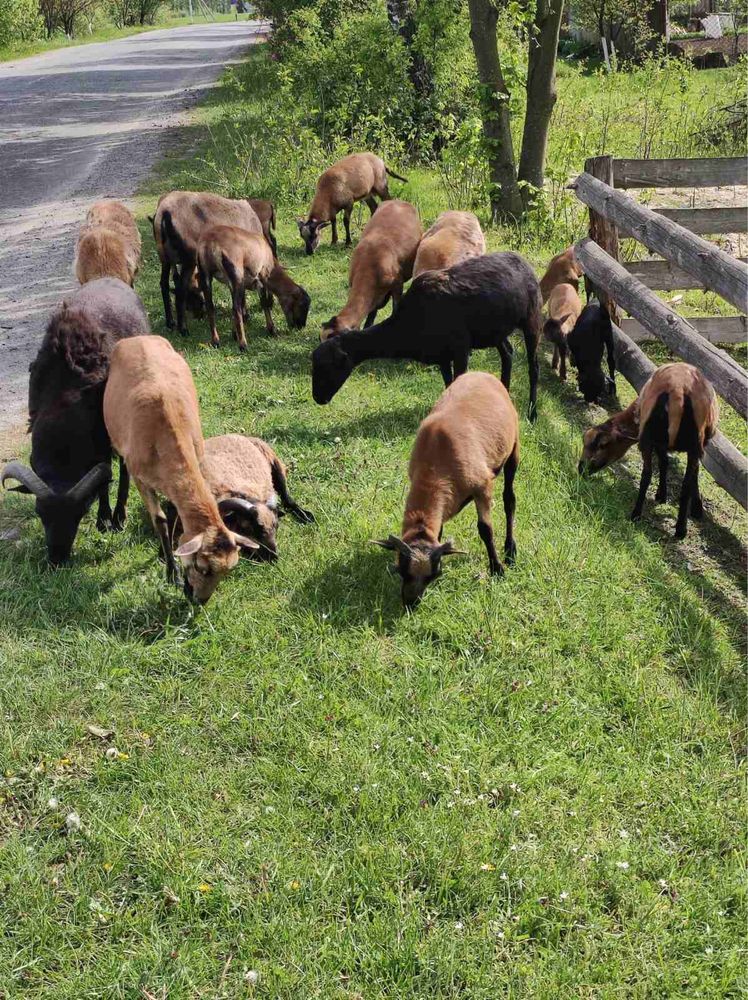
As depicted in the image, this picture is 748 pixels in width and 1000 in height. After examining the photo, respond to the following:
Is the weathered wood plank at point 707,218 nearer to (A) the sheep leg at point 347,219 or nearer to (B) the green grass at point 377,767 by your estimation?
(B) the green grass at point 377,767

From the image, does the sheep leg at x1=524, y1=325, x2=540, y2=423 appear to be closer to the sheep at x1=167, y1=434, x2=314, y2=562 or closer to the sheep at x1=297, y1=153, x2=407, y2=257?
the sheep at x1=167, y1=434, x2=314, y2=562

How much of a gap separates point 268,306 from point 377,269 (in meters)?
1.52

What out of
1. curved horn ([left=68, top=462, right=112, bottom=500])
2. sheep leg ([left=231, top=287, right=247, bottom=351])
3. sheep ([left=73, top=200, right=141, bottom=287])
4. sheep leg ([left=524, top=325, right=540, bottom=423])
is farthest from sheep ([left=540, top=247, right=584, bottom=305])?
curved horn ([left=68, top=462, right=112, bottom=500])

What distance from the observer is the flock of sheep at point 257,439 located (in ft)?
19.1

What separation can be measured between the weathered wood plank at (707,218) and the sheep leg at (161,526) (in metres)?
6.91

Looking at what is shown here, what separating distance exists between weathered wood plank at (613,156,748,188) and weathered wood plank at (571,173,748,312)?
0.76 metres

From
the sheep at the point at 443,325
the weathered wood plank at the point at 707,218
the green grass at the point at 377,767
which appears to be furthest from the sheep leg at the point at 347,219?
the green grass at the point at 377,767

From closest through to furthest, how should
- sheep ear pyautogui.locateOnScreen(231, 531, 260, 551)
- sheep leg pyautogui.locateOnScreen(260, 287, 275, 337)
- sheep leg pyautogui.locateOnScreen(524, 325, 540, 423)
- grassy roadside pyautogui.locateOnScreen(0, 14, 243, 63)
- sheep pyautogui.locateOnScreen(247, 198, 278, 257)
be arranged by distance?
sheep ear pyautogui.locateOnScreen(231, 531, 260, 551) → sheep leg pyautogui.locateOnScreen(524, 325, 540, 423) → sheep leg pyautogui.locateOnScreen(260, 287, 275, 337) → sheep pyautogui.locateOnScreen(247, 198, 278, 257) → grassy roadside pyautogui.locateOnScreen(0, 14, 243, 63)

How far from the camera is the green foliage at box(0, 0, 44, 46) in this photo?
1497 inches

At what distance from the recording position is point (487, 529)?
5969 millimetres

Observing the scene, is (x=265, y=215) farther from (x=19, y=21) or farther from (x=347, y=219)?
(x=19, y=21)

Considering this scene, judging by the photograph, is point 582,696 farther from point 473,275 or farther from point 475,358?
point 475,358

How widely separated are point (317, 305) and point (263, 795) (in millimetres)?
7992

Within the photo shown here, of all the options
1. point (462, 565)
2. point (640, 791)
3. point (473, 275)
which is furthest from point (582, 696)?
point (473, 275)
